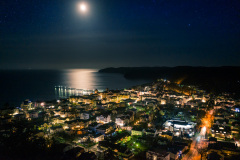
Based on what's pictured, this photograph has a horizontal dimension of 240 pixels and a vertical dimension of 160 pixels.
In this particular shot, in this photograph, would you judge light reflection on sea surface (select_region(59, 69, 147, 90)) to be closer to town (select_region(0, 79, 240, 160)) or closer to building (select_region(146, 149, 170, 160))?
town (select_region(0, 79, 240, 160))

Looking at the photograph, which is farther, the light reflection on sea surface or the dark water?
the light reflection on sea surface

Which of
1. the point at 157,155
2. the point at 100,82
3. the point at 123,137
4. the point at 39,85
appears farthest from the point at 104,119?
the point at 100,82

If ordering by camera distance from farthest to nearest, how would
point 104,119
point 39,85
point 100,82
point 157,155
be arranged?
point 100,82 < point 39,85 < point 104,119 < point 157,155

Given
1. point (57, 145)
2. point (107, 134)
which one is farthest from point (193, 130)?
point (57, 145)

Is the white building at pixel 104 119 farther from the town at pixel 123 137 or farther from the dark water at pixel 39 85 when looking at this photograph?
the dark water at pixel 39 85

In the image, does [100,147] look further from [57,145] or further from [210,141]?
[210,141]

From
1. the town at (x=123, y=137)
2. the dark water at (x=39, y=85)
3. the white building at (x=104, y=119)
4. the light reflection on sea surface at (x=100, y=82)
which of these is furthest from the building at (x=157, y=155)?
the light reflection on sea surface at (x=100, y=82)

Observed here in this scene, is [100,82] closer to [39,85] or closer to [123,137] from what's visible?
[39,85]

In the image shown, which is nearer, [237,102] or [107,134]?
[107,134]

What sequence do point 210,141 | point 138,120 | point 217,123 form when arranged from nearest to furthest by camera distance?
point 210,141 < point 217,123 < point 138,120

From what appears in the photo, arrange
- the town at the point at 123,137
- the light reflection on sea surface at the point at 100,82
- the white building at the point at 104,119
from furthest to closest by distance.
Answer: the light reflection on sea surface at the point at 100,82 → the white building at the point at 104,119 → the town at the point at 123,137

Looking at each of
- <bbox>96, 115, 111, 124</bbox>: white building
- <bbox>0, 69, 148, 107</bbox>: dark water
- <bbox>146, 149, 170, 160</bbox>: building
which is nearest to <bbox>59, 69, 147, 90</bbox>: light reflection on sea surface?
<bbox>0, 69, 148, 107</bbox>: dark water
